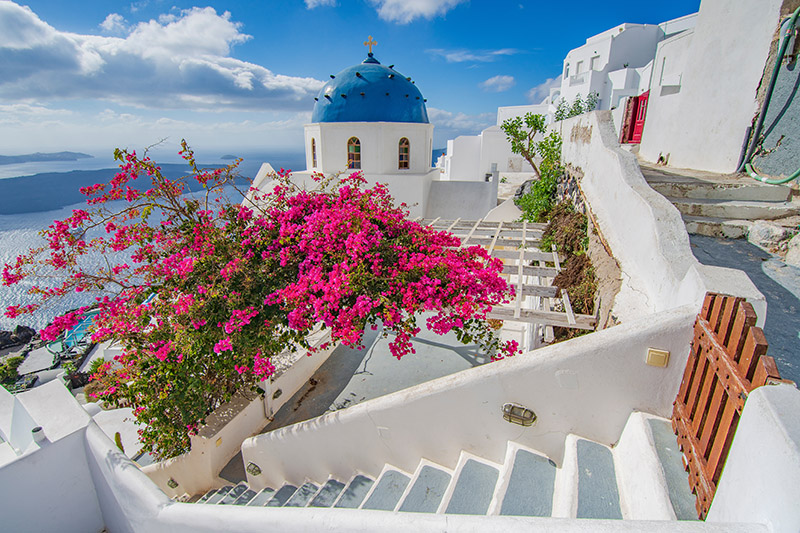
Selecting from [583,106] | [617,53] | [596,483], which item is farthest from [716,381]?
[617,53]

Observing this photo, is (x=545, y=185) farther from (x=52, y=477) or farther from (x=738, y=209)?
(x=52, y=477)

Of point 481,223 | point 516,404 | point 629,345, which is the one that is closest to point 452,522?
point 516,404

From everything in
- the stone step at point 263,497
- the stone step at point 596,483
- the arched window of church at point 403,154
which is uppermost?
the arched window of church at point 403,154

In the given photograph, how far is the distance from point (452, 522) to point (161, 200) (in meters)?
4.68

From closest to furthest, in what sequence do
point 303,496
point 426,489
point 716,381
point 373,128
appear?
point 716,381, point 426,489, point 303,496, point 373,128

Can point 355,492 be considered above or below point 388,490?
below

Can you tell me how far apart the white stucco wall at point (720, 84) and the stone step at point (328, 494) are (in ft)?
22.4

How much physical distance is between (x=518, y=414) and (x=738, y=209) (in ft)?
12.8

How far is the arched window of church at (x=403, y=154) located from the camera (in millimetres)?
17375

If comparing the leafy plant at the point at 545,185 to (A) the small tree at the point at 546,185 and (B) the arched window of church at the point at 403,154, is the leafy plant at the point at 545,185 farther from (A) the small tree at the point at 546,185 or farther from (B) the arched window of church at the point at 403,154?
(B) the arched window of church at the point at 403,154

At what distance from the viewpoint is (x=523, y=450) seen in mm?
2986

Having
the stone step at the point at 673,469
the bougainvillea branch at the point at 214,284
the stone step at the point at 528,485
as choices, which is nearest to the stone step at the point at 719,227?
the bougainvillea branch at the point at 214,284

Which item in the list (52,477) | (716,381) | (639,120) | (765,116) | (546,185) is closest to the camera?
(716,381)

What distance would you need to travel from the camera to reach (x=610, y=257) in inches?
179
